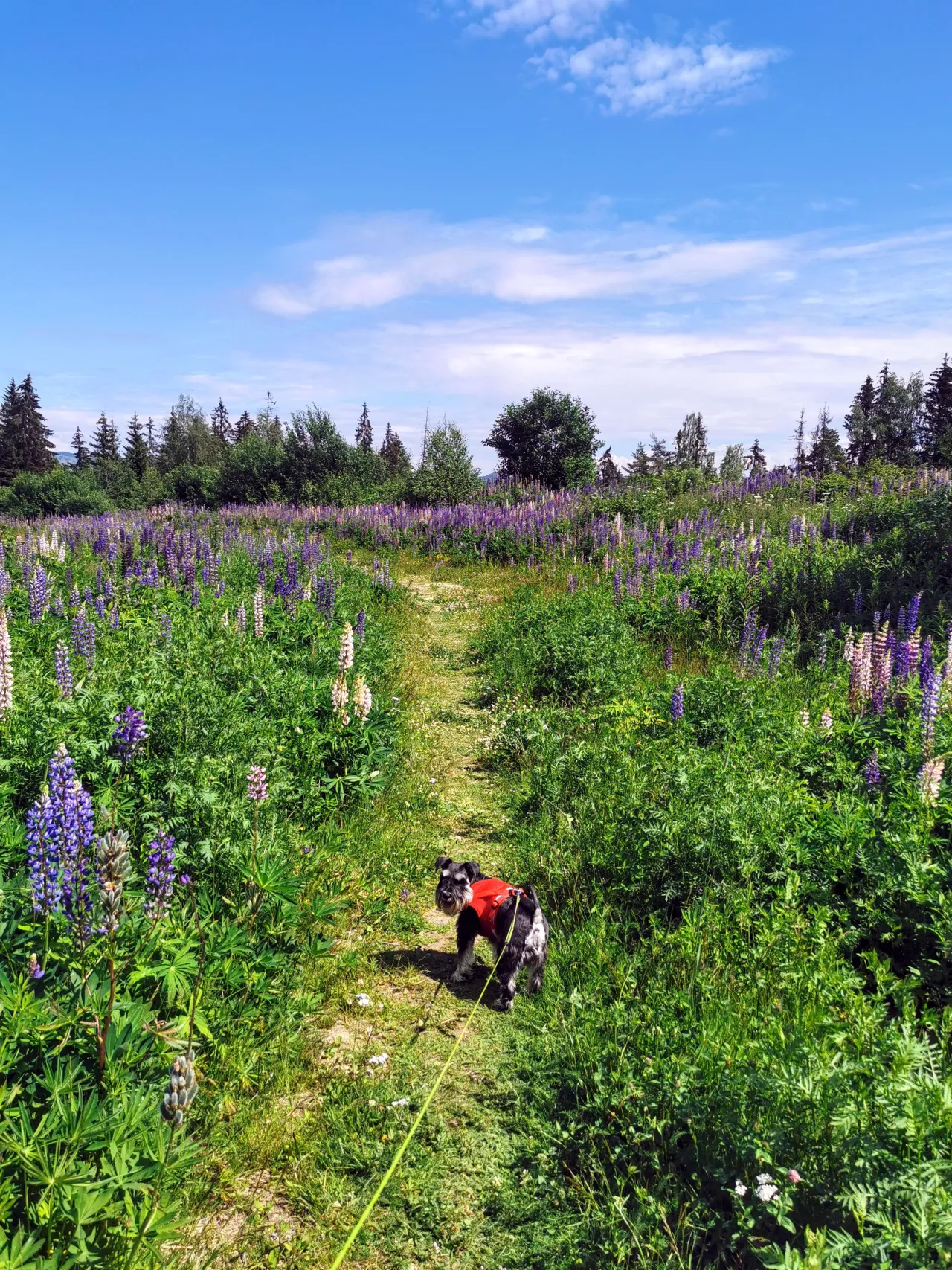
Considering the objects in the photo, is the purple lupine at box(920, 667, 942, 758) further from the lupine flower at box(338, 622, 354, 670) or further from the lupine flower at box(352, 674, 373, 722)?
the lupine flower at box(338, 622, 354, 670)

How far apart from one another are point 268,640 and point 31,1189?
652 cm

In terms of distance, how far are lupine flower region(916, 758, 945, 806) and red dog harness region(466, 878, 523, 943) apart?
2678 millimetres

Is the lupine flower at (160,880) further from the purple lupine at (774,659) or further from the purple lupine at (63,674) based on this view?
the purple lupine at (774,659)

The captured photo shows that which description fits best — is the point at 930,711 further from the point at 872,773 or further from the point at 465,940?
the point at 465,940

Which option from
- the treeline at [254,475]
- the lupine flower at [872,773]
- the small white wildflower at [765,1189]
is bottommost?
the small white wildflower at [765,1189]

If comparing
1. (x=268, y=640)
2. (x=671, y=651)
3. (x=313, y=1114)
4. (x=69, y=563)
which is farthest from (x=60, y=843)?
(x=69, y=563)

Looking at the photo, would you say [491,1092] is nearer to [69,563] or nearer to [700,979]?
[700,979]

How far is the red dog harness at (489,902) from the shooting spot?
4266 mm

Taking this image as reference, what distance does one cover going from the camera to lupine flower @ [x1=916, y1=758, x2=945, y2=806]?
4.63 m

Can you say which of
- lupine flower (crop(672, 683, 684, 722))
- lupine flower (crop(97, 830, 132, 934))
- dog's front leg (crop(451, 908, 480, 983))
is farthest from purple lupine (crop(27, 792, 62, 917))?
lupine flower (crop(672, 683, 684, 722))

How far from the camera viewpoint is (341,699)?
6.25 metres

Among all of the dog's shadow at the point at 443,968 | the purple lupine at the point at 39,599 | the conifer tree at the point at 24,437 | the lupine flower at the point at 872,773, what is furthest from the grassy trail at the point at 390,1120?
the conifer tree at the point at 24,437

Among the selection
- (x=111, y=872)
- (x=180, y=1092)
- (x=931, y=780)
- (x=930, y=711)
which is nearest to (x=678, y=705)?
(x=930, y=711)

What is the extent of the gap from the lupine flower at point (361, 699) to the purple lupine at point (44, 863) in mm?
3370
